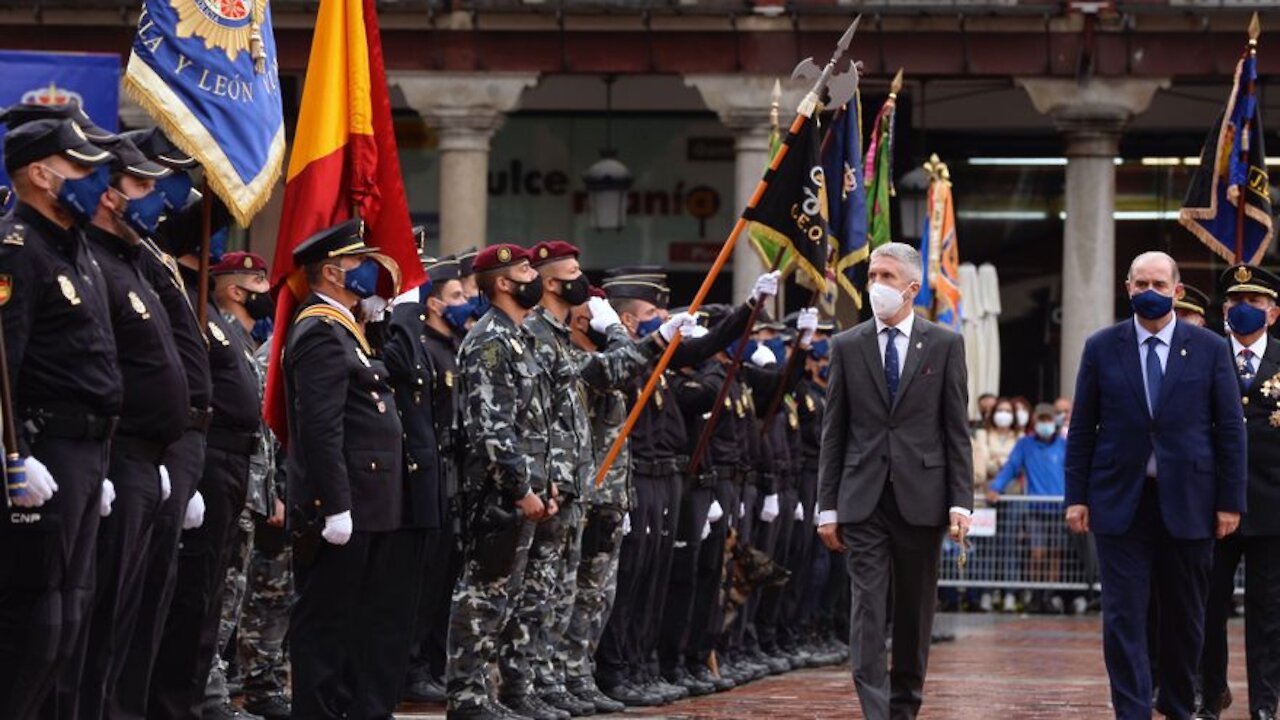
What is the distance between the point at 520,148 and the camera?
3194 centimetres

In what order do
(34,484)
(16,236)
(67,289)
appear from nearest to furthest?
(34,484)
(16,236)
(67,289)

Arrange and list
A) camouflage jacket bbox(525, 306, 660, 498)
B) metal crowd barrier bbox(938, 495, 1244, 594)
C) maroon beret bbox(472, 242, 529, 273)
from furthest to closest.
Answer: metal crowd barrier bbox(938, 495, 1244, 594) → camouflage jacket bbox(525, 306, 660, 498) → maroon beret bbox(472, 242, 529, 273)

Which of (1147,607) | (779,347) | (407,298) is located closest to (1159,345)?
(1147,607)

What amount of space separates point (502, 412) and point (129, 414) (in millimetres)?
3223

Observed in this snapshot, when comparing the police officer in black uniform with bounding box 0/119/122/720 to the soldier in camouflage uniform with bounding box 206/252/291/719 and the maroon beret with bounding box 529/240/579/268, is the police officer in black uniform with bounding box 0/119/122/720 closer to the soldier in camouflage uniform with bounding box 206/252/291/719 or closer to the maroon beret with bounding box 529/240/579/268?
the soldier in camouflage uniform with bounding box 206/252/291/719

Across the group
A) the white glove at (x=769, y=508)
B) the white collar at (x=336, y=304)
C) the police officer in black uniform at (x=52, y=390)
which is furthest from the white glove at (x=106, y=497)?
the white glove at (x=769, y=508)

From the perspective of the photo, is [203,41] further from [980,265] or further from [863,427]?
[980,265]

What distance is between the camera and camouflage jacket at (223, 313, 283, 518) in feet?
39.7

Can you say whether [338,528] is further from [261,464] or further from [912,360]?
[912,360]

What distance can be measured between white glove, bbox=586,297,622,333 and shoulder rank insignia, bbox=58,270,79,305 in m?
5.12

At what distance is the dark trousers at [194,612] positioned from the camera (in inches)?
408

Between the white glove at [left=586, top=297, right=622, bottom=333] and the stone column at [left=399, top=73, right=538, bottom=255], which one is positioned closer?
the white glove at [left=586, top=297, right=622, bottom=333]

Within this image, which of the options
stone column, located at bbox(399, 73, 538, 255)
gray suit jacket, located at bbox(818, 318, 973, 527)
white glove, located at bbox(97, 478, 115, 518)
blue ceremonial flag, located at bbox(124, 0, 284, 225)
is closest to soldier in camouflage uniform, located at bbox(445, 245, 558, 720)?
gray suit jacket, located at bbox(818, 318, 973, 527)

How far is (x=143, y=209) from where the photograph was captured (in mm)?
9328
